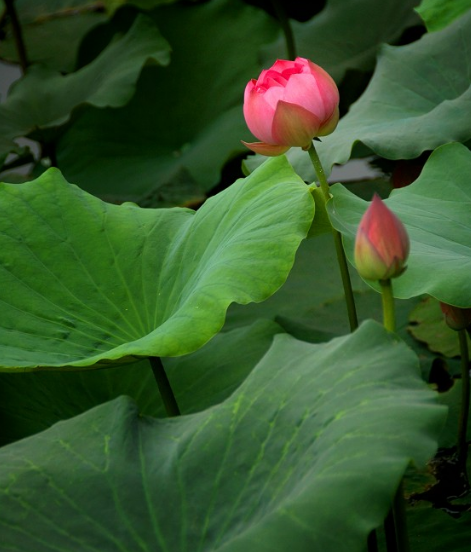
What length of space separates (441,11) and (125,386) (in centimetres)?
88

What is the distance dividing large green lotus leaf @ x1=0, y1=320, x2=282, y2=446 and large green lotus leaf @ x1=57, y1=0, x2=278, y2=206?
99cm

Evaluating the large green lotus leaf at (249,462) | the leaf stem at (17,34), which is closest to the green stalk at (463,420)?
the large green lotus leaf at (249,462)

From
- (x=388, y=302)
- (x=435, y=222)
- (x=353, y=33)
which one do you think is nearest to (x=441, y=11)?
(x=353, y=33)

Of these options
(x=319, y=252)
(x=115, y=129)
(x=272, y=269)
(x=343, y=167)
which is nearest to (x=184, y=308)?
(x=272, y=269)

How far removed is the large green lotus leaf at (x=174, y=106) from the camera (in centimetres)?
217

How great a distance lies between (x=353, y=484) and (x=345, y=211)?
0.44 metres

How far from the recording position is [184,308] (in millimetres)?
882

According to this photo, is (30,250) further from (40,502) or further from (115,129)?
(115,129)

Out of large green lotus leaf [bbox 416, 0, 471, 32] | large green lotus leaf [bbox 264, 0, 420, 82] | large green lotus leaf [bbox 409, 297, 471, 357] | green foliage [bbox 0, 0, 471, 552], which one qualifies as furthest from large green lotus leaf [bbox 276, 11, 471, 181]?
large green lotus leaf [bbox 264, 0, 420, 82]

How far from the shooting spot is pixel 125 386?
1.18m

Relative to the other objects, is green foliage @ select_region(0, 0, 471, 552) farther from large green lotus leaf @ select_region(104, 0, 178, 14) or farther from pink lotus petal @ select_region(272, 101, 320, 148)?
large green lotus leaf @ select_region(104, 0, 178, 14)

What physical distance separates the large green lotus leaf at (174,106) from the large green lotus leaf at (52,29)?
309 millimetres

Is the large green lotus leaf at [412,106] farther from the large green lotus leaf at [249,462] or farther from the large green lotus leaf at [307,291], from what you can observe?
the large green lotus leaf at [249,462]

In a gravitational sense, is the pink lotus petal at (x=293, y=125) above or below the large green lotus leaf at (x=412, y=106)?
above
